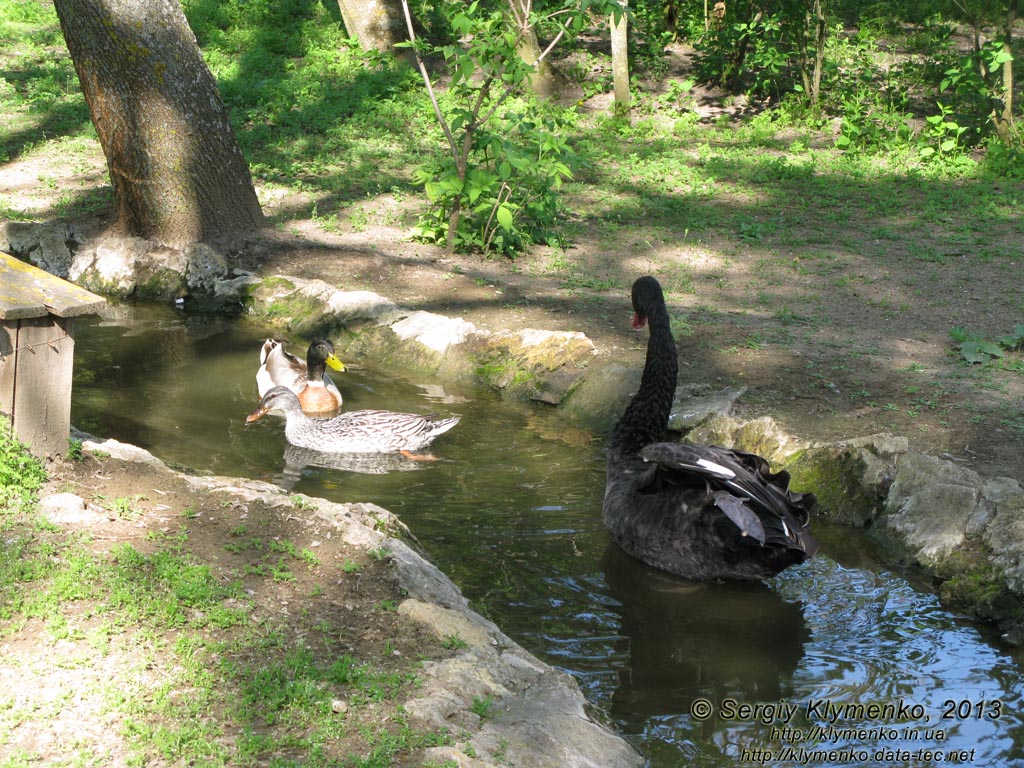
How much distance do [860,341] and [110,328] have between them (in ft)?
22.7

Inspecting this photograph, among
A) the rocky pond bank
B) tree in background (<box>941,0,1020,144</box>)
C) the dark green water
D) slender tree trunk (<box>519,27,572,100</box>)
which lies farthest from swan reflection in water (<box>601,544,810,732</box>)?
slender tree trunk (<box>519,27,572,100</box>)

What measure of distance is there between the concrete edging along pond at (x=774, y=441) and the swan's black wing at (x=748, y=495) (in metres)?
0.94

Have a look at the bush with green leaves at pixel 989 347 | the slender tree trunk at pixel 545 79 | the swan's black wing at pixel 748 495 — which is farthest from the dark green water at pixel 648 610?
the slender tree trunk at pixel 545 79

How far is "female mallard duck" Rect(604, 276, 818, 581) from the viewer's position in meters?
5.39

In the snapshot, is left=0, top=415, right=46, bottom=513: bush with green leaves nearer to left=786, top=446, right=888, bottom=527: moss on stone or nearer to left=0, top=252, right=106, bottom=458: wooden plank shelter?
left=0, top=252, right=106, bottom=458: wooden plank shelter

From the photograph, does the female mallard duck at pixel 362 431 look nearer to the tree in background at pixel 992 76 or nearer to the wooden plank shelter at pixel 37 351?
the wooden plank shelter at pixel 37 351

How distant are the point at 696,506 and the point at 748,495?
450 millimetres

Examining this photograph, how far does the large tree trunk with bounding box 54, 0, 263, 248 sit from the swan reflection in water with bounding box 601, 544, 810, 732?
703cm

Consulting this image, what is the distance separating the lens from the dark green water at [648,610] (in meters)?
4.48

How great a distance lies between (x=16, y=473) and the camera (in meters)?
4.91

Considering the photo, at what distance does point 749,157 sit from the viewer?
616 inches

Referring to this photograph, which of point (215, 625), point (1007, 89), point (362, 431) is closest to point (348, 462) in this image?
point (362, 431)

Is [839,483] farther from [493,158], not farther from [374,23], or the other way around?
[374,23]

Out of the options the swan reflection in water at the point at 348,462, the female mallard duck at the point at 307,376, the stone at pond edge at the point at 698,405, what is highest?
the stone at pond edge at the point at 698,405
